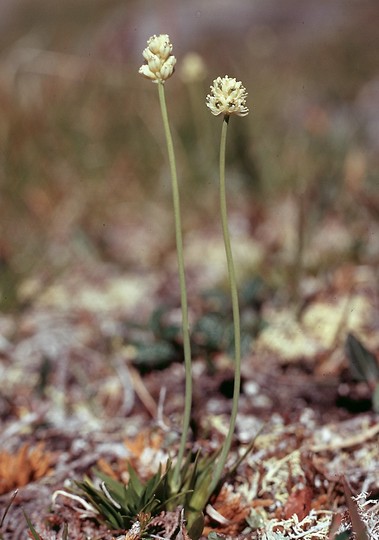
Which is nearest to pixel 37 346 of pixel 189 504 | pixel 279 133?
pixel 189 504

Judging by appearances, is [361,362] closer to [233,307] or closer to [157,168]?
[233,307]

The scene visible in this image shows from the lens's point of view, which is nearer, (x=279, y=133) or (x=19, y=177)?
(x=19, y=177)

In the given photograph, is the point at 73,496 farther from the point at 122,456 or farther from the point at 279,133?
the point at 279,133

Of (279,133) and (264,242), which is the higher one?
(279,133)

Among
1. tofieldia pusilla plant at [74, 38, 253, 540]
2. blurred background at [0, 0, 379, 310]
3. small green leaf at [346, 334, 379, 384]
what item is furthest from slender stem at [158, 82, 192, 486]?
blurred background at [0, 0, 379, 310]

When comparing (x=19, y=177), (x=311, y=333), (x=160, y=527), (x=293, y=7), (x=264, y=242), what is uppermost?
(x=293, y=7)

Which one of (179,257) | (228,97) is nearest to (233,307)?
(179,257)
